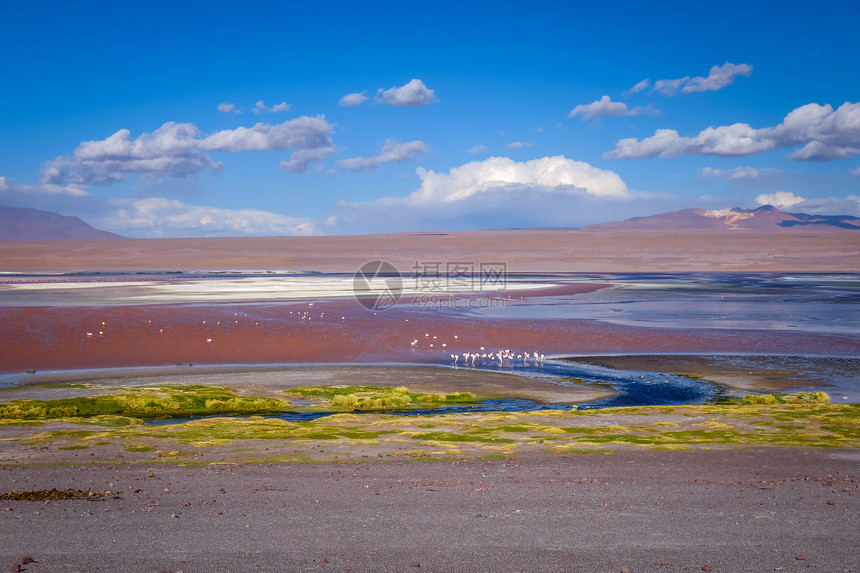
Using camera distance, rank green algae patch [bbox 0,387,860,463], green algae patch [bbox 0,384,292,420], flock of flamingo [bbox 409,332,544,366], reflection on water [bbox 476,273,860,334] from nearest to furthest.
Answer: green algae patch [bbox 0,387,860,463] → green algae patch [bbox 0,384,292,420] → flock of flamingo [bbox 409,332,544,366] → reflection on water [bbox 476,273,860,334]

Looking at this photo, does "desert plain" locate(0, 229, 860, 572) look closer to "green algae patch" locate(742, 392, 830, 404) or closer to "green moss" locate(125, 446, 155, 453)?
"green moss" locate(125, 446, 155, 453)

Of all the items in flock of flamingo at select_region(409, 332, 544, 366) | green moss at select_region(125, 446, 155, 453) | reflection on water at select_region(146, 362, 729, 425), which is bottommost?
reflection on water at select_region(146, 362, 729, 425)

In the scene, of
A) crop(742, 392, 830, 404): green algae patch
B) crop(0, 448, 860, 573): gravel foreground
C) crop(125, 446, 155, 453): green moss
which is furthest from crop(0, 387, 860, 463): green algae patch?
crop(0, 448, 860, 573): gravel foreground

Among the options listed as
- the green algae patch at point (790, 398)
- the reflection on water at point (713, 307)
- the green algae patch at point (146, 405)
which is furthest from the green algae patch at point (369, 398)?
the reflection on water at point (713, 307)

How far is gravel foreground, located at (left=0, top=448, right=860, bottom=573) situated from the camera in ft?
28.6

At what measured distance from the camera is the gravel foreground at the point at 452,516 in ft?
28.6

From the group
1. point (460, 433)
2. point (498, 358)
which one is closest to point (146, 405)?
point (460, 433)

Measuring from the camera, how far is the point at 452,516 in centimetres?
1050

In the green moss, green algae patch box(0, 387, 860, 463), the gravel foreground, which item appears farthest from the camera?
green algae patch box(0, 387, 860, 463)

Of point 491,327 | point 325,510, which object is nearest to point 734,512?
point 325,510

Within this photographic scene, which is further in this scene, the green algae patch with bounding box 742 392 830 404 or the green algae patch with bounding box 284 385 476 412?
the green algae patch with bounding box 284 385 476 412

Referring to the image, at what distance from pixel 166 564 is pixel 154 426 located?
986cm

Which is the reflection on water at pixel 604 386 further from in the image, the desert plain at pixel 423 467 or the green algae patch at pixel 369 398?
the desert plain at pixel 423 467

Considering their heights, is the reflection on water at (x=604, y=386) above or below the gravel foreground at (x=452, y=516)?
below
